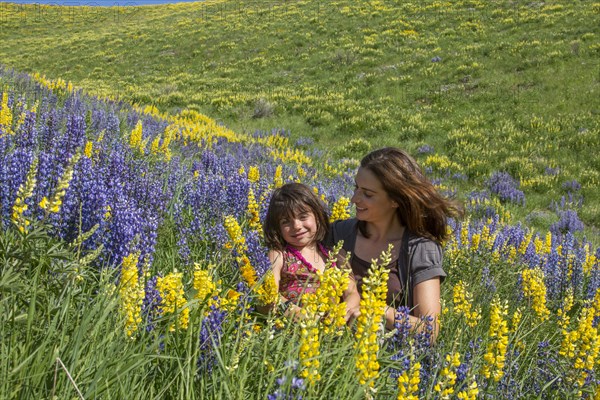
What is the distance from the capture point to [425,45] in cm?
2014

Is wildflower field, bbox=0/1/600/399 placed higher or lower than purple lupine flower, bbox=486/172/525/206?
higher

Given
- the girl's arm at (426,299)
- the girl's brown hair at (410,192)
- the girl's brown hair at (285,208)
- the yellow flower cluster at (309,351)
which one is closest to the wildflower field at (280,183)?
the yellow flower cluster at (309,351)

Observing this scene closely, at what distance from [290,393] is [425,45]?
20203 millimetres

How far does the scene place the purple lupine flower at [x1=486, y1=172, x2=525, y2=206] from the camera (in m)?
9.21

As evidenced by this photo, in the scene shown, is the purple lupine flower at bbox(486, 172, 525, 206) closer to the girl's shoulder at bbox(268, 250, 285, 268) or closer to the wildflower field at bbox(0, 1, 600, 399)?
the wildflower field at bbox(0, 1, 600, 399)

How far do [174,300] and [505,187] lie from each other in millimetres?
8695

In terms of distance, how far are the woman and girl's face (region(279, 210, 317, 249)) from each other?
329 mm

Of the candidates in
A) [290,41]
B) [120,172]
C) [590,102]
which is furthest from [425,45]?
[120,172]

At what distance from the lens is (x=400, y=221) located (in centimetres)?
374

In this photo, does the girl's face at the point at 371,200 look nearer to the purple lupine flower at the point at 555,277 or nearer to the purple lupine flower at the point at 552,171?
the purple lupine flower at the point at 555,277

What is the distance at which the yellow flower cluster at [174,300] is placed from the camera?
6.45 ft

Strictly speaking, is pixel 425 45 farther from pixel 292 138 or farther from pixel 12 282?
pixel 12 282

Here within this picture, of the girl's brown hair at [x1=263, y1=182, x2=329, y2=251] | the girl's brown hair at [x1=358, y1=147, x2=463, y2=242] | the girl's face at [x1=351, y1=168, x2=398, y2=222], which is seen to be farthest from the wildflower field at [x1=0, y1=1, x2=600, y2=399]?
the girl's face at [x1=351, y1=168, x2=398, y2=222]

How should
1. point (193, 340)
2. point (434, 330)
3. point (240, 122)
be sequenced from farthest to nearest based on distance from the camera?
point (240, 122) < point (434, 330) < point (193, 340)
